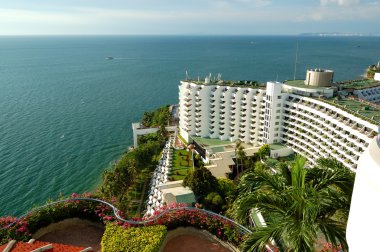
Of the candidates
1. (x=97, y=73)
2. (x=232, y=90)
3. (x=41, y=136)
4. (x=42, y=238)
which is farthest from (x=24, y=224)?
(x=97, y=73)

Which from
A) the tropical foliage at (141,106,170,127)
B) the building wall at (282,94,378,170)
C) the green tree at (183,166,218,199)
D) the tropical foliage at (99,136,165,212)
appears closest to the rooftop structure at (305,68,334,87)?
the building wall at (282,94,378,170)

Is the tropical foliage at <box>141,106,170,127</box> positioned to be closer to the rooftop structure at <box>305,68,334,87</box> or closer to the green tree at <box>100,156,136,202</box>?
the green tree at <box>100,156,136,202</box>

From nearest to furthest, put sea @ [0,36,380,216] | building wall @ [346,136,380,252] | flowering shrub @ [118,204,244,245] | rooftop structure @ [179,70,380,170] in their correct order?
building wall @ [346,136,380,252]
flowering shrub @ [118,204,244,245]
rooftop structure @ [179,70,380,170]
sea @ [0,36,380,216]

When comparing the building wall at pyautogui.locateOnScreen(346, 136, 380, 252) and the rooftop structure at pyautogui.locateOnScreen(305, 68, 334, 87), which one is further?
the rooftop structure at pyautogui.locateOnScreen(305, 68, 334, 87)

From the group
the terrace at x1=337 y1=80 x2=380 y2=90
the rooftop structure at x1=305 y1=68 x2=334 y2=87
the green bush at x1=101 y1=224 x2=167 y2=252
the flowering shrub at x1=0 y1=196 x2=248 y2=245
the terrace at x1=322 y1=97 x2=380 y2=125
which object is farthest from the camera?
the terrace at x1=337 y1=80 x2=380 y2=90

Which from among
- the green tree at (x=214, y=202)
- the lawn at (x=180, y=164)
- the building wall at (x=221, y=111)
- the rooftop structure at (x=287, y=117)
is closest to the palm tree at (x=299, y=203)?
the green tree at (x=214, y=202)

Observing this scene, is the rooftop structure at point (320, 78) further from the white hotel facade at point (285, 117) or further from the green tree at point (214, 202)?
the green tree at point (214, 202)

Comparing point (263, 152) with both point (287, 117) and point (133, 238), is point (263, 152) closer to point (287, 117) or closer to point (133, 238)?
point (287, 117)
